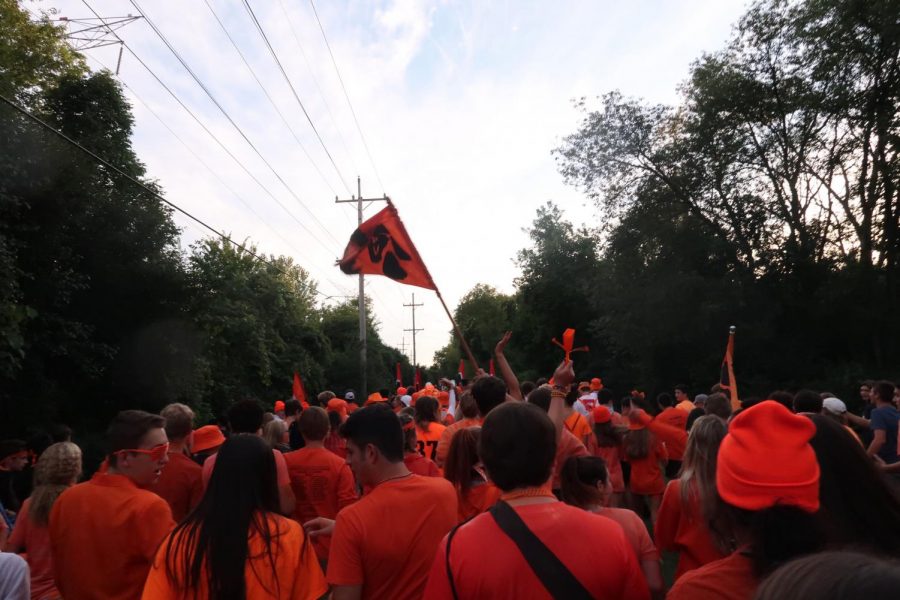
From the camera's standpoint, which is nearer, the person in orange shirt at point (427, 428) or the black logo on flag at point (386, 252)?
the person in orange shirt at point (427, 428)

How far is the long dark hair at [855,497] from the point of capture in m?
2.01

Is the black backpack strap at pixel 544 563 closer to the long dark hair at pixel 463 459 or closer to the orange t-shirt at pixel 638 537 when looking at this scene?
the orange t-shirt at pixel 638 537

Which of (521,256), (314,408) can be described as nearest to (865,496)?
(314,408)

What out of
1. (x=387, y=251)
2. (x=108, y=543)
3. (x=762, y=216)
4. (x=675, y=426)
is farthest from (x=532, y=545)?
(x=762, y=216)

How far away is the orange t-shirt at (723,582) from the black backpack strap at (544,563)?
40 centimetres

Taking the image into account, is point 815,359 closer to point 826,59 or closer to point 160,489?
point 826,59

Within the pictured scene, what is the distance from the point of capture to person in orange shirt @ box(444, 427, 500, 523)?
14.2 feet

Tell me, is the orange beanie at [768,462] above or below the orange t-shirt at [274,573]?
above

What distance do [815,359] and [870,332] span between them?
2470 mm

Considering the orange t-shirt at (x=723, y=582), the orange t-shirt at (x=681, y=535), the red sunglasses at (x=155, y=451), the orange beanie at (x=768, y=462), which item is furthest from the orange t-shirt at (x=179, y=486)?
the orange beanie at (x=768, y=462)

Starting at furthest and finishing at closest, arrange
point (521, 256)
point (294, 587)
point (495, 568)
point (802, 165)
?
1. point (521, 256)
2. point (802, 165)
3. point (294, 587)
4. point (495, 568)

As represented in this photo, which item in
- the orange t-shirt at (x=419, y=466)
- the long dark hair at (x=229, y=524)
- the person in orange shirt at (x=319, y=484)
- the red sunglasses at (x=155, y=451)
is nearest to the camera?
the long dark hair at (x=229, y=524)

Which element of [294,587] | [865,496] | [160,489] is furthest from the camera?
[160,489]

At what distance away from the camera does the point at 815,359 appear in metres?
28.7
